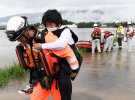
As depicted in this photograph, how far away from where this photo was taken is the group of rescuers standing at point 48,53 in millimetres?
4145

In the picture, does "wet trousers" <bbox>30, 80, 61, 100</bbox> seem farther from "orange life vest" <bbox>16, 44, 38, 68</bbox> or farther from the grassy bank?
the grassy bank

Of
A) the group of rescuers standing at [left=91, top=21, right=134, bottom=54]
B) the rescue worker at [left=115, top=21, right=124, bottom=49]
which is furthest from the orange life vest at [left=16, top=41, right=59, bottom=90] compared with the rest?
the rescue worker at [left=115, top=21, right=124, bottom=49]

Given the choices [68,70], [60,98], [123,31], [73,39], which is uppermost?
[73,39]

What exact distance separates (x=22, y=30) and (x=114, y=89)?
Answer: 13.0 ft

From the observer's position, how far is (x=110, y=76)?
9.34m

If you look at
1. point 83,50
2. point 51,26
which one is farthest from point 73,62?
point 83,50

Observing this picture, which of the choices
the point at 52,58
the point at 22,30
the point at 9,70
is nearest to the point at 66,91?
the point at 52,58

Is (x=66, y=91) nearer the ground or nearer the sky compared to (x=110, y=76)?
nearer the sky

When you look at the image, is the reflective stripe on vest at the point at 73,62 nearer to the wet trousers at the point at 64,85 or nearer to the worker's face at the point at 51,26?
the wet trousers at the point at 64,85

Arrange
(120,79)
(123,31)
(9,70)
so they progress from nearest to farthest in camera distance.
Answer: (120,79) < (9,70) < (123,31)

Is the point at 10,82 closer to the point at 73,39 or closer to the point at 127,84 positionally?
the point at 127,84

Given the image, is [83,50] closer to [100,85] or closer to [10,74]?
[10,74]

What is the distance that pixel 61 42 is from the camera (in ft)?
13.6

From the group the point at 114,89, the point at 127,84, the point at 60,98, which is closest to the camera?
the point at 60,98
